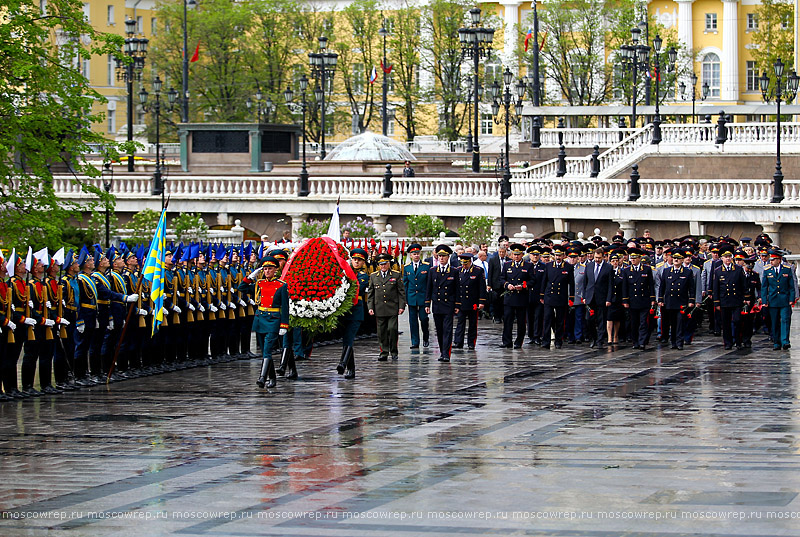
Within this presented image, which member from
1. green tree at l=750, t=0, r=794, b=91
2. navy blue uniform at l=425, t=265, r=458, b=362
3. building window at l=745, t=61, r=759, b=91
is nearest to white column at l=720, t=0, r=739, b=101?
building window at l=745, t=61, r=759, b=91

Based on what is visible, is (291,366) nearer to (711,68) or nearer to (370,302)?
(370,302)

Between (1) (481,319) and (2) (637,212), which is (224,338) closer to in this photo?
(1) (481,319)

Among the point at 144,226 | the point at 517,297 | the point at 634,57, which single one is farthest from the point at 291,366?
the point at 634,57

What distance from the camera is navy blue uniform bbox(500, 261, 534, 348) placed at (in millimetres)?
24453

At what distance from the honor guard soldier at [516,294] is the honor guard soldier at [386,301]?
2.48m

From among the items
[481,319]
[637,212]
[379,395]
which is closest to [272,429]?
[379,395]

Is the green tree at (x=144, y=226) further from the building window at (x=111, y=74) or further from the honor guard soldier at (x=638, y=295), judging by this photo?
the building window at (x=111, y=74)

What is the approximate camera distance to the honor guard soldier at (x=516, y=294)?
2445cm

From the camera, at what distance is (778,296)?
918 inches

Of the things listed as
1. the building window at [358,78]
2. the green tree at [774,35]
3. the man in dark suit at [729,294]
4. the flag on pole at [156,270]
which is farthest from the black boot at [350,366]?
the building window at [358,78]

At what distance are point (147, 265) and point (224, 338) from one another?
253 cm

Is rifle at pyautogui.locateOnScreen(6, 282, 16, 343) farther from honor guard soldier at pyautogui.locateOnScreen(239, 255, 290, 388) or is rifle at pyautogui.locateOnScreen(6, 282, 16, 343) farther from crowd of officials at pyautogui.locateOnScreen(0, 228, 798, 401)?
honor guard soldier at pyautogui.locateOnScreen(239, 255, 290, 388)

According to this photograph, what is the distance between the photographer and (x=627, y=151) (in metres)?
48.7

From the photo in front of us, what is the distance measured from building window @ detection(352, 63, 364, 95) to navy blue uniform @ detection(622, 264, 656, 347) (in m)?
62.0
